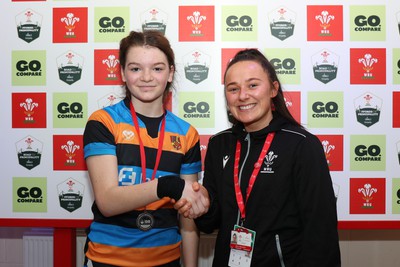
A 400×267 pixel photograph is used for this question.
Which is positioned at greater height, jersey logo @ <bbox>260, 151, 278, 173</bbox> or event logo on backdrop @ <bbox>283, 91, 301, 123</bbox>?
event logo on backdrop @ <bbox>283, 91, 301, 123</bbox>

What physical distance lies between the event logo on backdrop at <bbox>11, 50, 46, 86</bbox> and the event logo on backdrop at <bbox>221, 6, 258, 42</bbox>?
1.07 metres

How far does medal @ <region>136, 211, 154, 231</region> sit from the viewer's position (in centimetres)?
157

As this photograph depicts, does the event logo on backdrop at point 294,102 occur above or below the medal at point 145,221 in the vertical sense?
above

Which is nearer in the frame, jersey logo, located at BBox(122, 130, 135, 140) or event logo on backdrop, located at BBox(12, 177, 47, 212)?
jersey logo, located at BBox(122, 130, 135, 140)

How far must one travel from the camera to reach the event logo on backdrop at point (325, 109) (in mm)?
2139

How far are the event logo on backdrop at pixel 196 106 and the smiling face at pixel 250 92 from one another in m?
0.54

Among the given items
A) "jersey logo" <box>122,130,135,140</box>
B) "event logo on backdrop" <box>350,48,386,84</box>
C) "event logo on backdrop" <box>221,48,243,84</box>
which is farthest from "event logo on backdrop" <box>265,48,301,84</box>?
"jersey logo" <box>122,130,135,140</box>

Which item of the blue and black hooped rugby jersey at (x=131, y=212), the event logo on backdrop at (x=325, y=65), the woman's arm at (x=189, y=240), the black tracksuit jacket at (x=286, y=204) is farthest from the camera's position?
the event logo on backdrop at (x=325, y=65)

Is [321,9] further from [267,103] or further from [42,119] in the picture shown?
[42,119]

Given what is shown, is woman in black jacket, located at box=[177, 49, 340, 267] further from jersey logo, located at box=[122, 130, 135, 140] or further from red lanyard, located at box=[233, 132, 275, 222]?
jersey logo, located at box=[122, 130, 135, 140]

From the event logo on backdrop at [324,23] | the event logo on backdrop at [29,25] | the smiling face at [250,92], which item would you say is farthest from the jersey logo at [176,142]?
the event logo on backdrop at [29,25]

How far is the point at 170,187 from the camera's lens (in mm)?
1463

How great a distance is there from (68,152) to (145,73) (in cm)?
85

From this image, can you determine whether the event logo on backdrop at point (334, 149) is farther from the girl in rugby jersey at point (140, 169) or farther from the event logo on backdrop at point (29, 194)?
the event logo on backdrop at point (29, 194)
